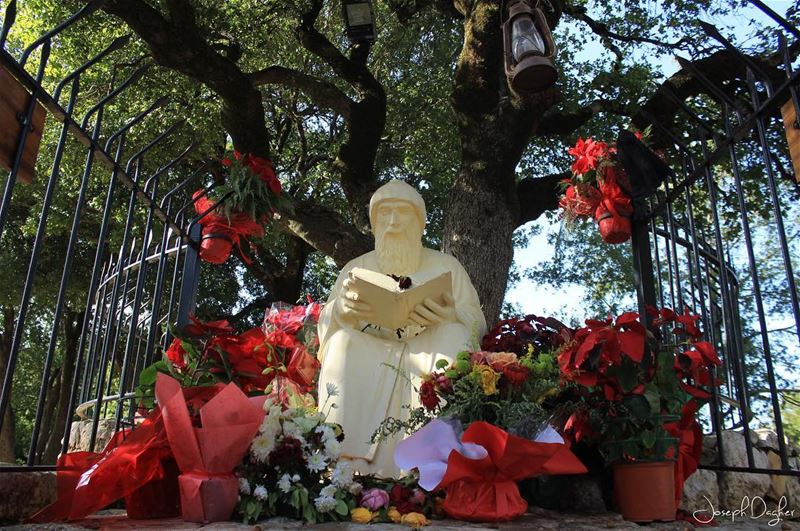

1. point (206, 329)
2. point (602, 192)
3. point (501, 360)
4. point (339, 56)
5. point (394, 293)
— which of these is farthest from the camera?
point (339, 56)

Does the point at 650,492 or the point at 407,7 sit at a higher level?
the point at 407,7

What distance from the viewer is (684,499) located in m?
3.77

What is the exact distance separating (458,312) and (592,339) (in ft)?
4.54

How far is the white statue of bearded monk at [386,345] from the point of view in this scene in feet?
11.1

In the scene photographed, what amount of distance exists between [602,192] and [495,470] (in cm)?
259

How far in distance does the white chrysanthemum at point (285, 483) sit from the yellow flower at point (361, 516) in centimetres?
27

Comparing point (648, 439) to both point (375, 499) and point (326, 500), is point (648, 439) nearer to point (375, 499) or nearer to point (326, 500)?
point (375, 499)

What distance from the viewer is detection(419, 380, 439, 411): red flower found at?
300cm

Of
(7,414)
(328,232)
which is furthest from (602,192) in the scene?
(7,414)

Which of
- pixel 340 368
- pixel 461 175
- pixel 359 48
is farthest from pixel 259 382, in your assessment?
pixel 359 48

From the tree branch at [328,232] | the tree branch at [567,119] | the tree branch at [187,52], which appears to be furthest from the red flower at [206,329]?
the tree branch at [567,119]

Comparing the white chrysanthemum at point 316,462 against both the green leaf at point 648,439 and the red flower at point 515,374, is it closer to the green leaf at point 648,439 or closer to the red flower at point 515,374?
the red flower at point 515,374

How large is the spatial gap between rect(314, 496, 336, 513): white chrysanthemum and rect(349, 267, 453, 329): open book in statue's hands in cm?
130

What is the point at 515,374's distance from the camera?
2922 mm
